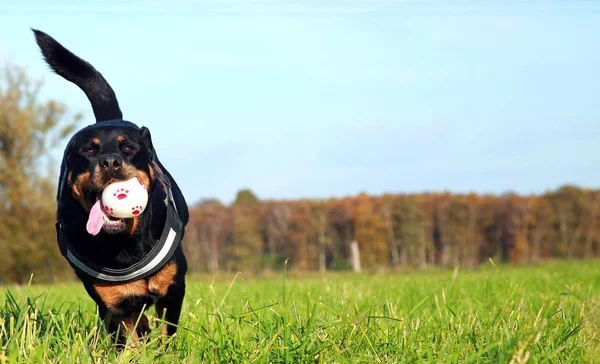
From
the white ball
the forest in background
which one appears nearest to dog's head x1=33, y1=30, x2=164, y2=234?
the white ball

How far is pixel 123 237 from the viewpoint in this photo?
175 inches

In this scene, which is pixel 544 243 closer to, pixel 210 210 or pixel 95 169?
pixel 210 210

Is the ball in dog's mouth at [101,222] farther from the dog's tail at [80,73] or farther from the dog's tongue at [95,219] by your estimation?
the dog's tail at [80,73]

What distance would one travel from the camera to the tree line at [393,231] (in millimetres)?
74938

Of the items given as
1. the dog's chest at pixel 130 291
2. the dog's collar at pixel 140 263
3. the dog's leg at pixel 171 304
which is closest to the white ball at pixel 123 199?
the dog's collar at pixel 140 263

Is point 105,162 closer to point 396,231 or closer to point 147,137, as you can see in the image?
point 147,137

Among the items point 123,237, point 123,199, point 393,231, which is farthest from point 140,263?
point 393,231

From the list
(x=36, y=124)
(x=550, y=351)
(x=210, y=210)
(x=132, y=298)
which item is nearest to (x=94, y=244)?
(x=132, y=298)

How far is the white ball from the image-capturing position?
13.0 feet

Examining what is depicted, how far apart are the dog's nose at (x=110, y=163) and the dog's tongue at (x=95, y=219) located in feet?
0.70

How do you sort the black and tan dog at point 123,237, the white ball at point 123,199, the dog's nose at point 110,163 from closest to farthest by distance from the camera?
1. the white ball at point 123,199
2. the dog's nose at point 110,163
3. the black and tan dog at point 123,237

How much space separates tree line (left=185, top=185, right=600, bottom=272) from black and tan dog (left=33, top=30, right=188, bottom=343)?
230 ft

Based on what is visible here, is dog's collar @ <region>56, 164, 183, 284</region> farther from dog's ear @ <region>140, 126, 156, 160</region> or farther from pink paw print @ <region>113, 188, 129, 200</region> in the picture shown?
pink paw print @ <region>113, 188, 129, 200</region>

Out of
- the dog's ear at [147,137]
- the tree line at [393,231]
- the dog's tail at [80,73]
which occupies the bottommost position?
the tree line at [393,231]
